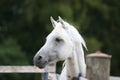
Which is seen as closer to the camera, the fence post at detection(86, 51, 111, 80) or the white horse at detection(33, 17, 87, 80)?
the fence post at detection(86, 51, 111, 80)

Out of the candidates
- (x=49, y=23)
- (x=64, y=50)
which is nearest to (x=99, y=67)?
(x=64, y=50)

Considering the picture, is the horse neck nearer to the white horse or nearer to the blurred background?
the white horse

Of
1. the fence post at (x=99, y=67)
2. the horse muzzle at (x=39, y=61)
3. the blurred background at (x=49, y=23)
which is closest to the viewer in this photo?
the fence post at (x=99, y=67)

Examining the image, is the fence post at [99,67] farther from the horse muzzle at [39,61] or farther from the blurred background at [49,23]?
the blurred background at [49,23]

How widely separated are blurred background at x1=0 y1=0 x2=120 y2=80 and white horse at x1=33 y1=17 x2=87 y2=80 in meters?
10.8

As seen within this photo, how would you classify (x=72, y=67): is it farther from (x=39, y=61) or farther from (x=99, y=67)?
(x=99, y=67)

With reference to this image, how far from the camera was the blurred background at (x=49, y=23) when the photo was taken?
16.4m

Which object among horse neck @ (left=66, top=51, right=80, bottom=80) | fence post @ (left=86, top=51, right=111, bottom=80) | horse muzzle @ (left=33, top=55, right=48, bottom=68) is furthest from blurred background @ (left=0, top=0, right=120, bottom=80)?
fence post @ (left=86, top=51, right=111, bottom=80)

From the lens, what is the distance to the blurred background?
53.7 ft

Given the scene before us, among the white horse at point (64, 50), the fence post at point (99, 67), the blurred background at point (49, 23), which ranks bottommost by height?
the fence post at point (99, 67)

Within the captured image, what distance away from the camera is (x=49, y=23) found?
54.0 ft

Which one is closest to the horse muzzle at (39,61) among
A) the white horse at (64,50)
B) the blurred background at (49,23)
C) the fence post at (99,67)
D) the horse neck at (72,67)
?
the white horse at (64,50)

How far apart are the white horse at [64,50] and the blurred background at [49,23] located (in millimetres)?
10771

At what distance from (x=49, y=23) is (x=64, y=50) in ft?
38.8
